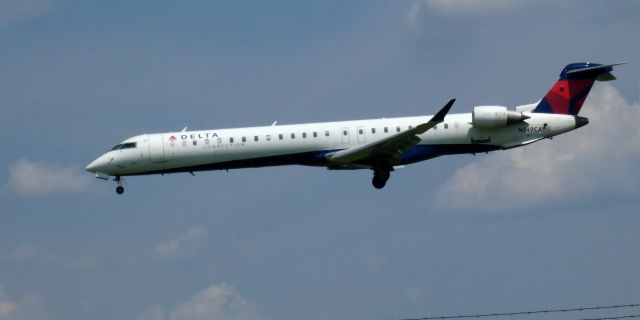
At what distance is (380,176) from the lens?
5250 centimetres

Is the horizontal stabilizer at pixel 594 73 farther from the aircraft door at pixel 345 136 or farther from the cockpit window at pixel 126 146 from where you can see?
the cockpit window at pixel 126 146

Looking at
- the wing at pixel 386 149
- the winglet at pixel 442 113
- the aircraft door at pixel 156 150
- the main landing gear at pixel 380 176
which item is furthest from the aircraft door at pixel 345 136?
the aircraft door at pixel 156 150

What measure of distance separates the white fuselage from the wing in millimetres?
681

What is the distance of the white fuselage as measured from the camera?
2041 inches

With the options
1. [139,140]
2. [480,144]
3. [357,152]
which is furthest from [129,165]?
[480,144]

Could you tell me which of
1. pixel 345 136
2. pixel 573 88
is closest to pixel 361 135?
pixel 345 136

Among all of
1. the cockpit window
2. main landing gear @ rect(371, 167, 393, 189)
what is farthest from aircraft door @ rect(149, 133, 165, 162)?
main landing gear @ rect(371, 167, 393, 189)

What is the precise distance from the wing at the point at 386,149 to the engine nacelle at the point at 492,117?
2899 millimetres

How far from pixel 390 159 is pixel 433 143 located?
200cm

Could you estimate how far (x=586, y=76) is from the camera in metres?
54.2

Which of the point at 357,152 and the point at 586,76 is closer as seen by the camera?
the point at 357,152

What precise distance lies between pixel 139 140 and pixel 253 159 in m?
5.34

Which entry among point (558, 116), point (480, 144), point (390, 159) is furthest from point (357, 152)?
point (558, 116)

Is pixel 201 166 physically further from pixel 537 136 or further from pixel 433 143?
pixel 537 136
